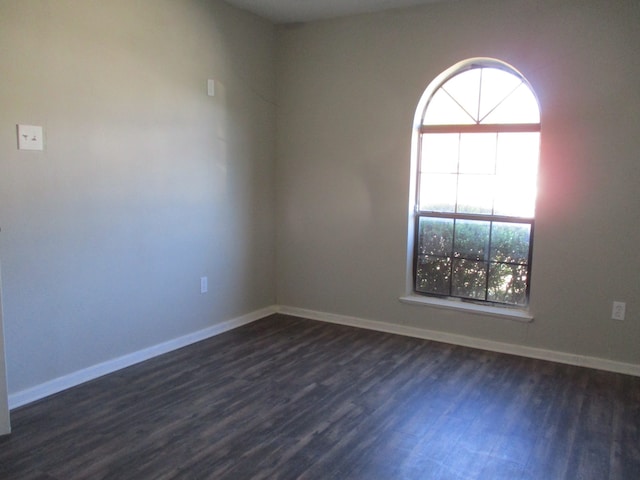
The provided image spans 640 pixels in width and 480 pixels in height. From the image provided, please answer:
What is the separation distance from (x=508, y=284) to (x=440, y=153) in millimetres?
1120

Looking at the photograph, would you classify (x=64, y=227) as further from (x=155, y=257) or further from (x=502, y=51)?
(x=502, y=51)

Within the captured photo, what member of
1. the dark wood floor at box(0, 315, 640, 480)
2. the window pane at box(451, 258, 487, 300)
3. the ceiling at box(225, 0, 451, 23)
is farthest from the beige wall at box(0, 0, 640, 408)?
the dark wood floor at box(0, 315, 640, 480)

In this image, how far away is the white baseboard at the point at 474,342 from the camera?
3.32m

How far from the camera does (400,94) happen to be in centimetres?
388

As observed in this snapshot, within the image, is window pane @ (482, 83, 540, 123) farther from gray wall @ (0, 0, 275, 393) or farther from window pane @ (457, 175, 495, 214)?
gray wall @ (0, 0, 275, 393)

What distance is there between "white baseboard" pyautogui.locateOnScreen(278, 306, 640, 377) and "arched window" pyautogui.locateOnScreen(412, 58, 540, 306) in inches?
12.7

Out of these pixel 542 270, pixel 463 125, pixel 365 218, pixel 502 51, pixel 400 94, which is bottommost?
pixel 542 270

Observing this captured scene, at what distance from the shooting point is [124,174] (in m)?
3.12

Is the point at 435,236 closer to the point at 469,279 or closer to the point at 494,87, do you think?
the point at 469,279

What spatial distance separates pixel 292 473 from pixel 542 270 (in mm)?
2295

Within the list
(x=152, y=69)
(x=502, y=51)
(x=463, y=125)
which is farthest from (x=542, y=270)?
(x=152, y=69)

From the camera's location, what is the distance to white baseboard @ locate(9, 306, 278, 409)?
2.71 meters

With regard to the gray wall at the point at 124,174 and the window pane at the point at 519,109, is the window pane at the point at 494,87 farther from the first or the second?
the gray wall at the point at 124,174

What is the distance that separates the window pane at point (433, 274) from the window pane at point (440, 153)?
71 centimetres
